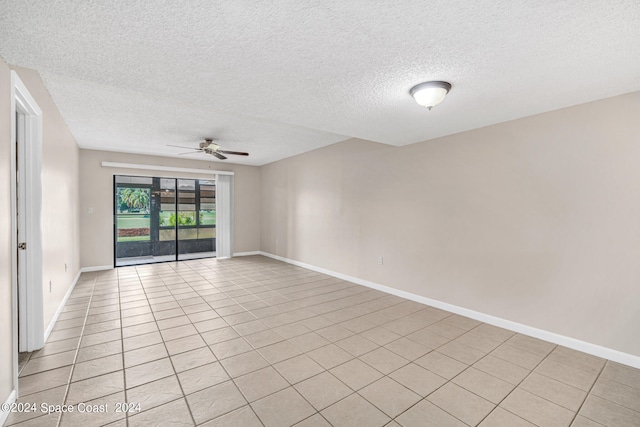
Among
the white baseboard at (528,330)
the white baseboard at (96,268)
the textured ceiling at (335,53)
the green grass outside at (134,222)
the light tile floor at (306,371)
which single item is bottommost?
the light tile floor at (306,371)

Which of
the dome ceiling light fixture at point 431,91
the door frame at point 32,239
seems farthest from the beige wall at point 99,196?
the dome ceiling light fixture at point 431,91

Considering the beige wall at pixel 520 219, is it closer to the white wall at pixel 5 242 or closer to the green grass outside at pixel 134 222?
the white wall at pixel 5 242

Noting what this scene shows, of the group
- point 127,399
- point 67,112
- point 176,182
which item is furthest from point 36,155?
point 176,182

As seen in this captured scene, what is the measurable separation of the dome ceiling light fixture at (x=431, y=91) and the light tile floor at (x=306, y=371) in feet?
7.31

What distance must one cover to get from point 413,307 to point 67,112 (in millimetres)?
5135

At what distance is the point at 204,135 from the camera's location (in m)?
4.61

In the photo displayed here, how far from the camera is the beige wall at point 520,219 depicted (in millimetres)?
2479

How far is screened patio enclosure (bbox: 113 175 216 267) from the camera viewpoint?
6.45m

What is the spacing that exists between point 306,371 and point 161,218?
238 inches

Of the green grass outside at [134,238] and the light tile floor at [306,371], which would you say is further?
the green grass outside at [134,238]

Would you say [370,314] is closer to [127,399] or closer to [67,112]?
[127,399]

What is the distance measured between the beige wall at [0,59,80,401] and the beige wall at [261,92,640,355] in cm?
347

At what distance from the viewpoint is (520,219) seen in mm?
3033

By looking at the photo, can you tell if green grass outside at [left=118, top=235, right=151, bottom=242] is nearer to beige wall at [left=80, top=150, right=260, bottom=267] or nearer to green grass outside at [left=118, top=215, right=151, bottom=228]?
green grass outside at [left=118, top=215, right=151, bottom=228]
